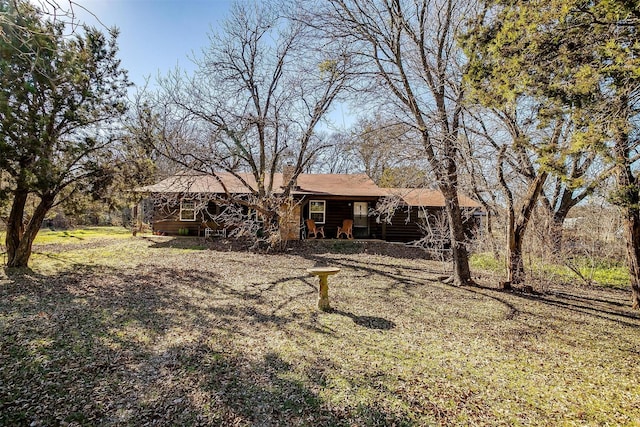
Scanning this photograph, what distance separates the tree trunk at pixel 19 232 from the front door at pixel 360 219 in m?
12.7

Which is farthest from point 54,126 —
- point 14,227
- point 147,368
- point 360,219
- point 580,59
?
point 360,219

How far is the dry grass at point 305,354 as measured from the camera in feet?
10.2

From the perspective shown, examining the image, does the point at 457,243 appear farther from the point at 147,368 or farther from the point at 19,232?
the point at 19,232

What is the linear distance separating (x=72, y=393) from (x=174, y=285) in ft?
15.0

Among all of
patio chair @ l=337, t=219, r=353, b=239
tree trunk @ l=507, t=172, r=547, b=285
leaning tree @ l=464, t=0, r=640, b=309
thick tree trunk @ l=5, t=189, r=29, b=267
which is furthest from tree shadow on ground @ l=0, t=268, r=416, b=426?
patio chair @ l=337, t=219, r=353, b=239

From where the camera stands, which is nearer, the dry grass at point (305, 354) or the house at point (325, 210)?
the dry grass at point (305, 354)

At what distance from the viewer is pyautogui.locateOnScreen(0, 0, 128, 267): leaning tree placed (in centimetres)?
719

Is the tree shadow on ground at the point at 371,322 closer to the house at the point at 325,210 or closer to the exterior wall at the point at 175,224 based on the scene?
the house at the point at 325,210

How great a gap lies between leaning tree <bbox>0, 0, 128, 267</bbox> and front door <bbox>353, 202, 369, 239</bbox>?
11.3 meters

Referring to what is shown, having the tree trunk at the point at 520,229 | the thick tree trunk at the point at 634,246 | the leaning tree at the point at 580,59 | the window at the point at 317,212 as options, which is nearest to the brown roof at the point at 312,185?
the window at the point at 317,212

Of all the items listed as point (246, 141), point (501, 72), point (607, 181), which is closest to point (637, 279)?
point (607, 181)

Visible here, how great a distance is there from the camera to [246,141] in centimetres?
1223

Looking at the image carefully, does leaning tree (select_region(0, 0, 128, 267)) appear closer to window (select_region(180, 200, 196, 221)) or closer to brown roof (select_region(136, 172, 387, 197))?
brown roof (select_region(136, 172, 387, 197))

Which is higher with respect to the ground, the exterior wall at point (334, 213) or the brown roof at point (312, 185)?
the brown roof at point (312, 185)
